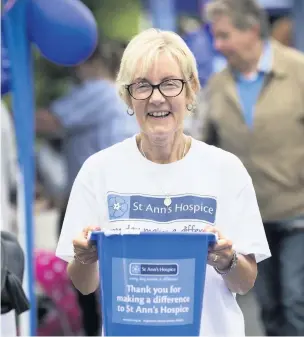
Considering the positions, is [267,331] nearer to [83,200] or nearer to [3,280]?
[3,280]

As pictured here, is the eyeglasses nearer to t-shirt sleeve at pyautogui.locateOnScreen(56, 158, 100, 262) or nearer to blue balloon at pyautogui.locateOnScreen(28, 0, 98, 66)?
t-shirt sleeve at pyautogui.locateOnScreen(56, 158, 100, 262)

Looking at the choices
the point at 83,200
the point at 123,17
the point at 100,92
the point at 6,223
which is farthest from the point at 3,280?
the point at 123,17

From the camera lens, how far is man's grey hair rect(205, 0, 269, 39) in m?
4.74

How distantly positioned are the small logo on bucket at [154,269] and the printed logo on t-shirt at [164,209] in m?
0.32

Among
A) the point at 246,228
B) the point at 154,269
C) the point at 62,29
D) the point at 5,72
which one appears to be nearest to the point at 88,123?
the point at 5,72

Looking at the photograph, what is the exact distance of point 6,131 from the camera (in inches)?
215

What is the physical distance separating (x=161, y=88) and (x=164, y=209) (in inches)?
13.7

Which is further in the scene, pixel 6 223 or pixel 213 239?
pixel 6 223

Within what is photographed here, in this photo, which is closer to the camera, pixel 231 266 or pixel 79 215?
pixel 231 266

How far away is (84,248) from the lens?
8.39ft

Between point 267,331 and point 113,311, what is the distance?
2.45 metres

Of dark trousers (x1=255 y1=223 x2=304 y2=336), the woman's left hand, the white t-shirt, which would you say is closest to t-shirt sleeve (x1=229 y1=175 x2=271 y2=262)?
the white t-shirt

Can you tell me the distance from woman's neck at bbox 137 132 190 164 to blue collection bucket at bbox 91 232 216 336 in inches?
17.3

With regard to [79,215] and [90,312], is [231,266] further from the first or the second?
[90,312]
